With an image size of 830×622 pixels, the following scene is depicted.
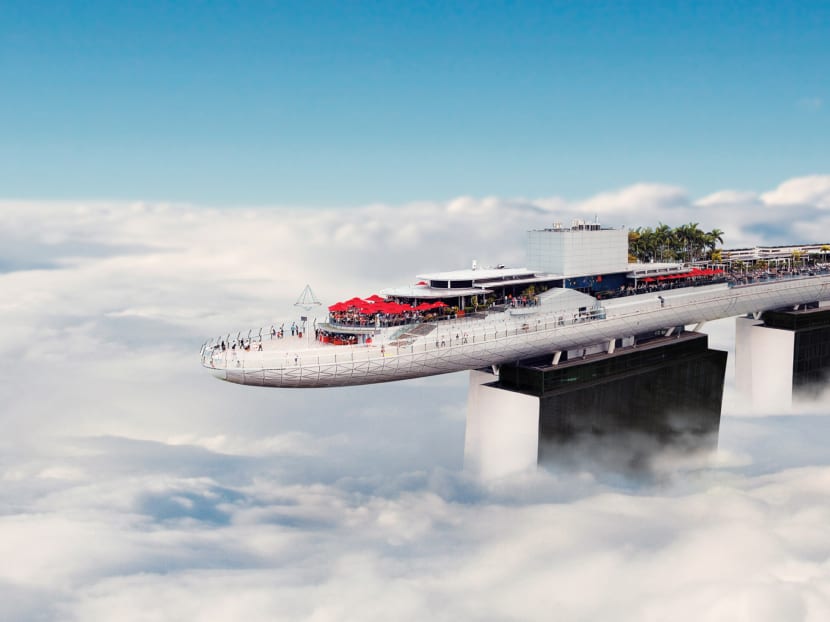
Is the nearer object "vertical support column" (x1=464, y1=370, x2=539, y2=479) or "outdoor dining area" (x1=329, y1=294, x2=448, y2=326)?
"outdoor dining area" (x1=329, y1=294, x2=448, y2=326)

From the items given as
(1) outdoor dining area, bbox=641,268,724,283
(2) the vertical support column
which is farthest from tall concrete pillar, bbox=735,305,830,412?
(2) the vertical support column

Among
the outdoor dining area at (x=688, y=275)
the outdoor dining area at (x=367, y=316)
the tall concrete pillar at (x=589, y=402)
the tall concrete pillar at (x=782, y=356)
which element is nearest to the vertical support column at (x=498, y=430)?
the tall concrete pillar at (x=589, y=402)

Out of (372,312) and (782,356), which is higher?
(372,312)

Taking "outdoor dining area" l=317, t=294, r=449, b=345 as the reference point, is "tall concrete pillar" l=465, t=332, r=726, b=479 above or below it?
below

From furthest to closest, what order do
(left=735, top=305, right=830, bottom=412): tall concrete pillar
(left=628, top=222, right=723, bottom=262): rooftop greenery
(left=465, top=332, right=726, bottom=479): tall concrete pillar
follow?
(left=628, top=222, right=723, bottom=262): rooftop greenery → (left=735, top=305, right=830, bottom=412): tall concrete pillar → (left=465, top=332, right=726, bottom=479): tall concrete pillar

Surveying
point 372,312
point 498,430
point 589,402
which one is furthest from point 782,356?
point 372,312

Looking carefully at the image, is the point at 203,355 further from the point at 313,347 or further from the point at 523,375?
the point at 523,375

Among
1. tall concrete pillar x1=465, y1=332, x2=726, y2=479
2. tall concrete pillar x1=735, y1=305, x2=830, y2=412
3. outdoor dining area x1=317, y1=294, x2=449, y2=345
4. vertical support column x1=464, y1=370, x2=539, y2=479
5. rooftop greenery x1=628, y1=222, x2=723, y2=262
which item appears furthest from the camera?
rooftop greenery x1=628, y1=222, x2=723, y2=262

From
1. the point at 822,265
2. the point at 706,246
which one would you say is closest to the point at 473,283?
the point at 822,265

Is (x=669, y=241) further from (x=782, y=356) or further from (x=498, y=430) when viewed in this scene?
(x=498, y=430)

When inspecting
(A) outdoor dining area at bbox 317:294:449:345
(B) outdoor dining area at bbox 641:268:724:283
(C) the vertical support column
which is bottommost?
(C) the vertical support column

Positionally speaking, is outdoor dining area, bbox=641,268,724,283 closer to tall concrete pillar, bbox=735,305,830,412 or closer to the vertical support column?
tall concrete pillar, bbox=735,305,830,412
